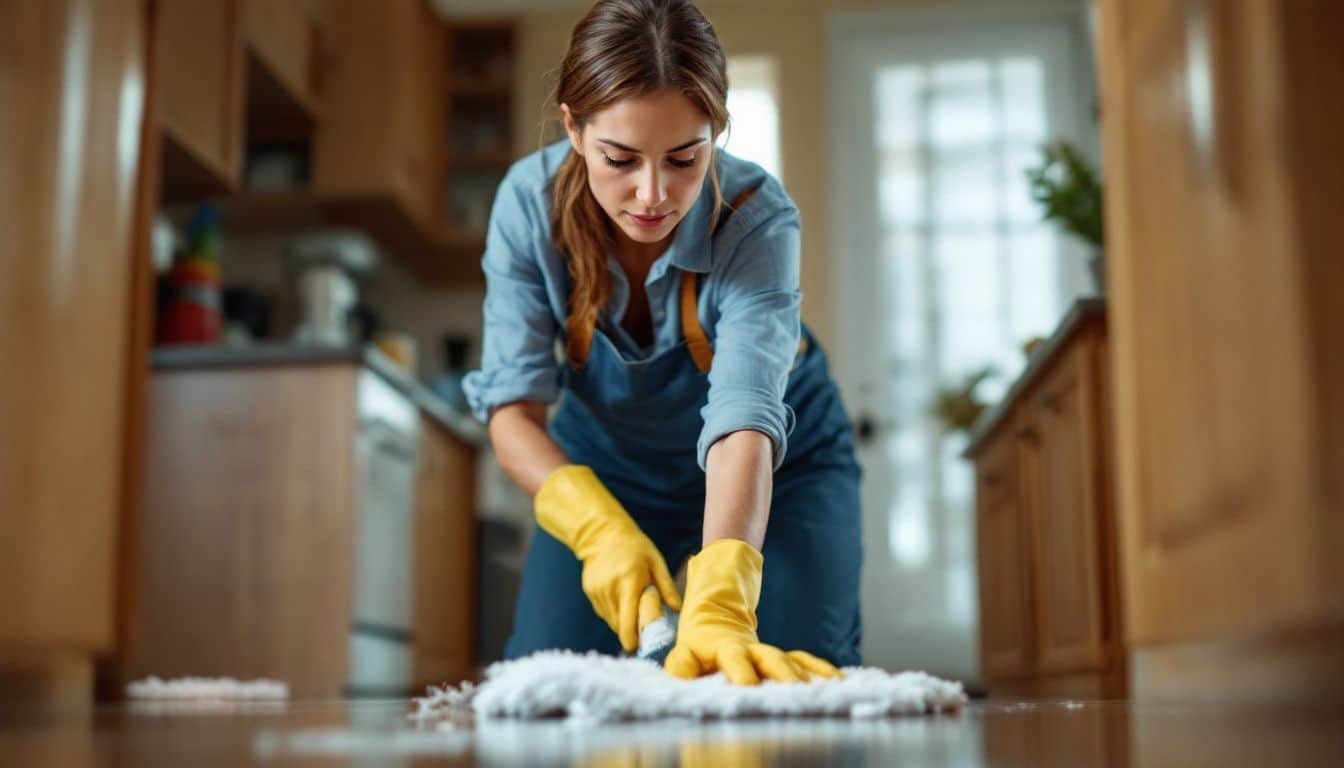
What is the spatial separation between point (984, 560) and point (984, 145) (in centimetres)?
145

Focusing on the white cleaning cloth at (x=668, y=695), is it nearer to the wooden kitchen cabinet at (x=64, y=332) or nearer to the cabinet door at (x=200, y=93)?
the wooden kitchen cabinet at (x=64, y=332)

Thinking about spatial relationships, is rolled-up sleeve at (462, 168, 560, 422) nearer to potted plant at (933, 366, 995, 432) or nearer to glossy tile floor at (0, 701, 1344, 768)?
glossy tile floor at (0, 701, 1344, 768)

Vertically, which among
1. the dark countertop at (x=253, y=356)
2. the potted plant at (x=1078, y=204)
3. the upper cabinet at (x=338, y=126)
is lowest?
the dark countertop at (x=253, y=356)

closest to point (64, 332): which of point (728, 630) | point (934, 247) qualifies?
point (728, 630)

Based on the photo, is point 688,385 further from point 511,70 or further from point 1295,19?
point 511,70

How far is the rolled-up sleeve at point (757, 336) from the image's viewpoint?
1.25 m

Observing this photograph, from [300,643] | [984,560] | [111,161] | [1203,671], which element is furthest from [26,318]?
[984,560]

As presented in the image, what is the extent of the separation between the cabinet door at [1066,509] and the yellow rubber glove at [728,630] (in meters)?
1.23

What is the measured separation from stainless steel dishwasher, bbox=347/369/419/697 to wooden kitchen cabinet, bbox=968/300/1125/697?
1296 mm

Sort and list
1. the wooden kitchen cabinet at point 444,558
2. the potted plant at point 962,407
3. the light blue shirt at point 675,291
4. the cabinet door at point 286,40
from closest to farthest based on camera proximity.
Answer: the light blue shirt at point 675,291 < the cabinet door at point 286,40 < the wooden kitchen cabinet at point 444,558 < the potted plant at point 962,407

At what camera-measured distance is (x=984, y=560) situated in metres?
3.49

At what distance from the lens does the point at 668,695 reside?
90cm

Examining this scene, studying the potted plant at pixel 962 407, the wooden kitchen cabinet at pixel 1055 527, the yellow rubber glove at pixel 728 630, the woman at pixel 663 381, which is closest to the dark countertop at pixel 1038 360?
the wooden kitchen cabinet at pixel 1055 527

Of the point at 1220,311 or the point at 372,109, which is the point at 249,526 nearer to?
the point at 372,109
